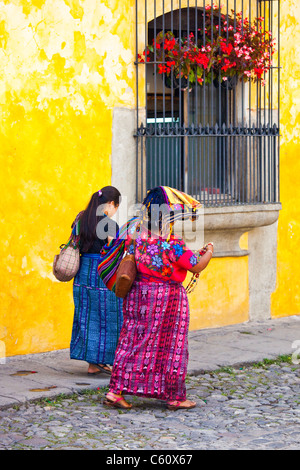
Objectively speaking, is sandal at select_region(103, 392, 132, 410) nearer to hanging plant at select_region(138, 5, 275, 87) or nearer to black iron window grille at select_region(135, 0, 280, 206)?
black iron window grille at select_region(135, 0, 280, 206)

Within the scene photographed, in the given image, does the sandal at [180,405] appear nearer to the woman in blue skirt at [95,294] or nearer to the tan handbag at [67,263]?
the woman in blue skirt at [95,294]

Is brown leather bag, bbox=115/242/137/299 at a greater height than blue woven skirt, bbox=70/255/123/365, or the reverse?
brown leather bag, bbox=115/242/137/299

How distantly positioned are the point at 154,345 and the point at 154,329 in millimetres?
110

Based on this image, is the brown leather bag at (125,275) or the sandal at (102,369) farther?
the sandal at (102,369)

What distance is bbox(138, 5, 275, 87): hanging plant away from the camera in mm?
8188

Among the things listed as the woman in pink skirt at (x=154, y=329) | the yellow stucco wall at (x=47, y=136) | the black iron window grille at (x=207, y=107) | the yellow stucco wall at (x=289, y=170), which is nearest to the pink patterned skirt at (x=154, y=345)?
the woman in pink skirt at (x=154, y=329)

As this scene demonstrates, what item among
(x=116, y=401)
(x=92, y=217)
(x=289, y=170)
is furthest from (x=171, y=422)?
(x=289, y=170)

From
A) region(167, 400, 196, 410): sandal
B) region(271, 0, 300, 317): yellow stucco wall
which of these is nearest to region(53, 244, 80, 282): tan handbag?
region(167, 400, 196, 410): sandal

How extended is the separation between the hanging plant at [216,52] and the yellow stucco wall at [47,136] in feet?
1.76

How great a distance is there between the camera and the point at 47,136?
24.1 feet

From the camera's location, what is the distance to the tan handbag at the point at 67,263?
20.7 ft
